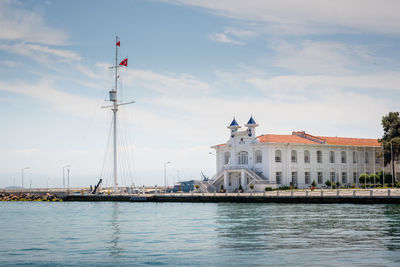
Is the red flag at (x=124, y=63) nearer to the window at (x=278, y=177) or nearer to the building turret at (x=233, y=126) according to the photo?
the building turret at (x=233, y=126)

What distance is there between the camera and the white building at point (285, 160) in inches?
3260

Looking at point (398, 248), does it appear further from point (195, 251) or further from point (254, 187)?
point (254, 187)

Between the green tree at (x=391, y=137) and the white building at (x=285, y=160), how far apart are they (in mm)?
1878

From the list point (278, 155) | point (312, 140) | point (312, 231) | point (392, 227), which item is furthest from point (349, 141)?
point (312, 231)

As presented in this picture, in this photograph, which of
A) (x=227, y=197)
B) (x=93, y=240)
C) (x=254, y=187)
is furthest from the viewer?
(x=254, y=187)

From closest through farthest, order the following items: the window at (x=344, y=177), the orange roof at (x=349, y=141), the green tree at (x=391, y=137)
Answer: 1. the green tree at (x=391, y=137)
2. the window at (x=344, y=177)
3. the orange roof at (x=349, y=141)

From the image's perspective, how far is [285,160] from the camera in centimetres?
8381

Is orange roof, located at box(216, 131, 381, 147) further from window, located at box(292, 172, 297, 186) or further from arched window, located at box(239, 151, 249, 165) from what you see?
window, located at box(292, 172, 297, 186)

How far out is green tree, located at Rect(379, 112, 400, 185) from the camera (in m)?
82.2

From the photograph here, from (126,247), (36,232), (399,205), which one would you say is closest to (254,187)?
(399,205)

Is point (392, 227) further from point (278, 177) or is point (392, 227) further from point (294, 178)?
point (294, 178)

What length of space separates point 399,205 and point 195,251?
118 feet

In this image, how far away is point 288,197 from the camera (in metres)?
64.4

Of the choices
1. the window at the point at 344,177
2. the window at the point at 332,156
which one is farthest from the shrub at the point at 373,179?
the window at the point at 332,156
